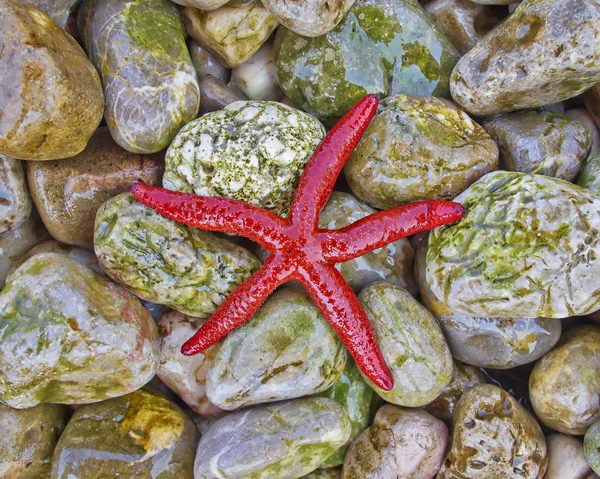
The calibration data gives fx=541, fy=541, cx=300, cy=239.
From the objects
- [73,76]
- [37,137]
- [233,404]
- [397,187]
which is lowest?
[233,404]

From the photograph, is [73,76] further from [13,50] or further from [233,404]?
[233,404]

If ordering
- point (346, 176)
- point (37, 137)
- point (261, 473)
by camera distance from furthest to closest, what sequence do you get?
point (346, 176), point (261, 473), point (37, 137)

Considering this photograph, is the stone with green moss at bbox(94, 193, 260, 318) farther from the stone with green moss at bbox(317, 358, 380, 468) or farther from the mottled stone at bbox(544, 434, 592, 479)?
the mottled stone at bbox(544, 434, 592, 479)

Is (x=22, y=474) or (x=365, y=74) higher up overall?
(x=365, y=74)

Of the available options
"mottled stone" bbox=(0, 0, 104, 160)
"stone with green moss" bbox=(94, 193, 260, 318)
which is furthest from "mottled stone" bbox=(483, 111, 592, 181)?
"mottled stone" bbox=(0, 0, 104, 160)

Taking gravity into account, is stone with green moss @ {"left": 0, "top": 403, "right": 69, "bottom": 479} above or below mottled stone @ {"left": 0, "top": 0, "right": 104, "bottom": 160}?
below

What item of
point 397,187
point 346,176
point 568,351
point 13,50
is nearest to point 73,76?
point 13,50

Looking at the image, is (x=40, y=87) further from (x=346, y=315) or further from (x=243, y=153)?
(x=346, y=315)
